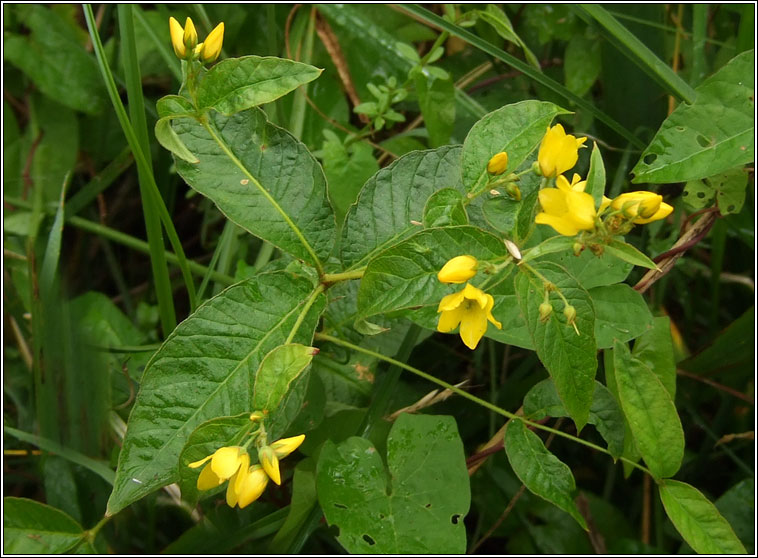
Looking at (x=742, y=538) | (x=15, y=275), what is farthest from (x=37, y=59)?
(x=742, y=538)

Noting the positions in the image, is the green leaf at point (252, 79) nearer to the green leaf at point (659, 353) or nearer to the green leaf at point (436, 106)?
the green leaf at point (436, 106)

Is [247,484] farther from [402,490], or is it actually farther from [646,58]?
[646,58]

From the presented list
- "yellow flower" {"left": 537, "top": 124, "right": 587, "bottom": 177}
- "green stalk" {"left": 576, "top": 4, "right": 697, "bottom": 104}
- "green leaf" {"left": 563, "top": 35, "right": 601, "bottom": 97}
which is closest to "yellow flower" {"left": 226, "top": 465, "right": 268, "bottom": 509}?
"yellow flower" {"left": 537, "top": 124, "right": 587, "bottom": 177}

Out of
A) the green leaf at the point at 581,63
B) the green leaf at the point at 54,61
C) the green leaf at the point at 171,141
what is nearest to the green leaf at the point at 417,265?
the green leaf at the point at 171,141

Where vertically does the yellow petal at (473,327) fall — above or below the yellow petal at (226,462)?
above

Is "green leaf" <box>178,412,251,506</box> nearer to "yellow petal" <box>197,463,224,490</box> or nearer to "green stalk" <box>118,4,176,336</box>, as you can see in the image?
"yellow petal" <box>197,463,224,490</box>

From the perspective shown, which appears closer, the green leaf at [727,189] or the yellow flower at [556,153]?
the yellow flower at [556,153]
